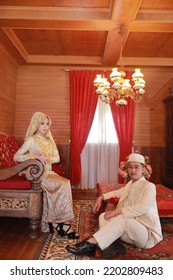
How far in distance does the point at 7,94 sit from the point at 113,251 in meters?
4.00

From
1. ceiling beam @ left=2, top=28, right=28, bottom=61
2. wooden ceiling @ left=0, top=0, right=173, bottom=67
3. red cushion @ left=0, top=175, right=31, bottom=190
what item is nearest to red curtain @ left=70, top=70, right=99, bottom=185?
wooden ceiling @ left=0, top=0, right=173, bottom=67

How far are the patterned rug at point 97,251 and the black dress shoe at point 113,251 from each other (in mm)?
61

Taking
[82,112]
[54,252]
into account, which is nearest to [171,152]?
[82,112]

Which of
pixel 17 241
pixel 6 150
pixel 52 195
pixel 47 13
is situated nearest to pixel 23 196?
pixel 52 195

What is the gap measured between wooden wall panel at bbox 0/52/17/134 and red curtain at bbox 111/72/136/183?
228 centimetres

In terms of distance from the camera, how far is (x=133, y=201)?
2148 mm

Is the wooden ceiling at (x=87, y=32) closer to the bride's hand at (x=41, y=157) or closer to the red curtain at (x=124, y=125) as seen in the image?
the red curtain at (x=124, y=125)

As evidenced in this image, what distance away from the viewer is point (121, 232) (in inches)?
75.0

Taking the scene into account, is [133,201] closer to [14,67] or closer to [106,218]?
[106,218]

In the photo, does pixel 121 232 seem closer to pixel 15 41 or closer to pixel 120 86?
pixel 120 86

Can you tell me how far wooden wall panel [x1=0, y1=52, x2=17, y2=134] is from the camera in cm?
464

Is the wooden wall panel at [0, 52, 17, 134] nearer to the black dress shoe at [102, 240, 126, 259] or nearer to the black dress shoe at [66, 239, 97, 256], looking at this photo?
the black dress shoe at [66, 239, 97, 256]

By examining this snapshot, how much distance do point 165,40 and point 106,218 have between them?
3.57m

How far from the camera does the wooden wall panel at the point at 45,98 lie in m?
5.45
